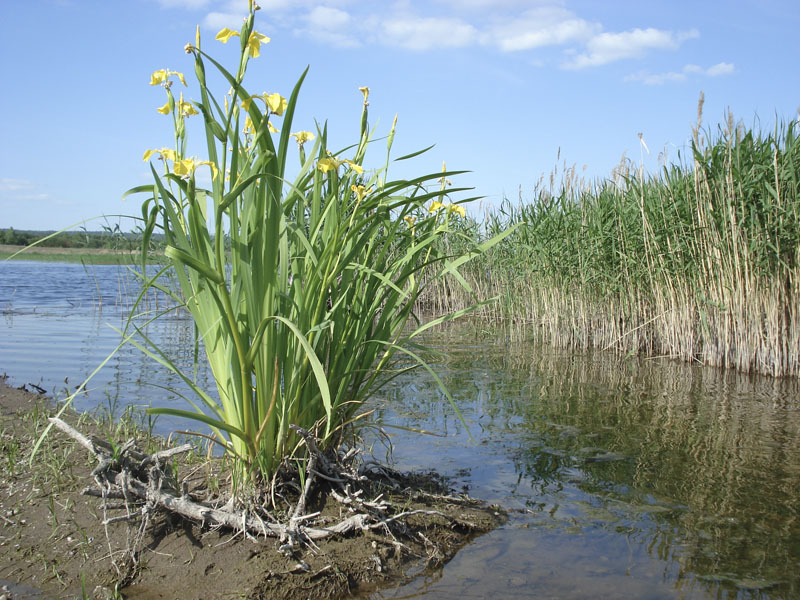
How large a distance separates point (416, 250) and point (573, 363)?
538cm

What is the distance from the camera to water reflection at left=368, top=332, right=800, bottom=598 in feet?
7.84

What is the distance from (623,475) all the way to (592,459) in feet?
1.01

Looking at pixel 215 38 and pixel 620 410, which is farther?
pixel 620 410

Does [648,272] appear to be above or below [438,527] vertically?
above

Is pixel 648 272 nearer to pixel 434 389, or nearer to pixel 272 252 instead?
pixel 434 389

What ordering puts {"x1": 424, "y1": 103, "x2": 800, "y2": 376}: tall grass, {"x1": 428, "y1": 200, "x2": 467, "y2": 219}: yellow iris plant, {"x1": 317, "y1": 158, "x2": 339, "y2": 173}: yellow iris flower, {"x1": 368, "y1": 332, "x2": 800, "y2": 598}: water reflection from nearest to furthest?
1. {"x1": 317, "y1": 158, "x2": 339, "y2": 173}: yellow iris flower
2. {"x1": 368, "y1": 332, "x2": 800, "y2": 598}: water reflection
3. {"x1": 428, "y1": 200, "x2": 467, "y2": 219}: yellow iris plant
4. {"x1": 424, "y1": 103, "x2": 800, "y2": 376}: tall grass

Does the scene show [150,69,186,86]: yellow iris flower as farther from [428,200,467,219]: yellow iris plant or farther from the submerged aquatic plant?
[428,200,467,219]: yellow iris plant

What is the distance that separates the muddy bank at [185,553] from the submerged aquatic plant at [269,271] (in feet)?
1.11

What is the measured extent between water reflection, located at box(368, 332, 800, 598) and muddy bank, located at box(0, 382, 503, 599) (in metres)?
0.15

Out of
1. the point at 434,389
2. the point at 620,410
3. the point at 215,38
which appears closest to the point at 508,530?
the point at 215,38

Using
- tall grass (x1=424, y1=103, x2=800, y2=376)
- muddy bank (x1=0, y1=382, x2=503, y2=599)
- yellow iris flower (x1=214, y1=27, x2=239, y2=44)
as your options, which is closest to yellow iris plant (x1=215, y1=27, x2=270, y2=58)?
yellow iris flower (x1=214, y1=27, x2=239, y2=44)

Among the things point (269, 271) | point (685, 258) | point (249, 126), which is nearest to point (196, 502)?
point (269, 271)

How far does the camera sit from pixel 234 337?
6.90 feet

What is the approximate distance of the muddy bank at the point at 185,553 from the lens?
204 cm
